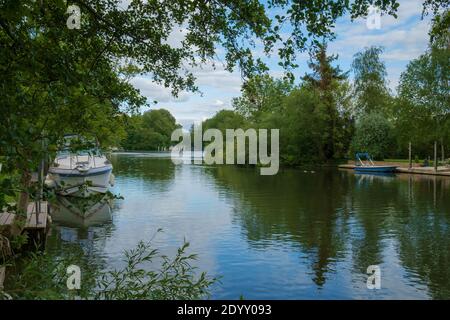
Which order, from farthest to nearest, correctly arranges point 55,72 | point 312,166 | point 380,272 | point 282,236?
point 312,166, point 282,236, point 380,272, point 55,72

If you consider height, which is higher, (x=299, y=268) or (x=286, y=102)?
(x=286, y=102)

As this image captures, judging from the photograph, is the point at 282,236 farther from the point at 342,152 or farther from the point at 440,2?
the point at 342,152

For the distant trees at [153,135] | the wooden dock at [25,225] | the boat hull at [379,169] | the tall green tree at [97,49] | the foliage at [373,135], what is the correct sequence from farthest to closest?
the distant trees at [153,135] → the foliage at [373,135] → the boat hull at [379,169] → the wooden dock at [25,225] → the tall green tree at [97,49]

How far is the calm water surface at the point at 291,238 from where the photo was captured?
37.3 feet

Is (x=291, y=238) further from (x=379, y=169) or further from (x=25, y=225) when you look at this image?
(x=379, y=169)

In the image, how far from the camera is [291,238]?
16672mm

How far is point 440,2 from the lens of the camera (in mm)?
7699

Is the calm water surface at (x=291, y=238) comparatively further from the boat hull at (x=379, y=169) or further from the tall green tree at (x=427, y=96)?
the boat hull at (x=379, y=169)

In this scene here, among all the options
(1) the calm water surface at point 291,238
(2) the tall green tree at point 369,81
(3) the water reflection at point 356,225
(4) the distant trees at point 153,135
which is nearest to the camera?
(1) the calm water surface at point 291,238

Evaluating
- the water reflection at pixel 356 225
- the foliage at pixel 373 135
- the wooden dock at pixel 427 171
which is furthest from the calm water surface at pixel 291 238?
the foliage at pixel 373 135

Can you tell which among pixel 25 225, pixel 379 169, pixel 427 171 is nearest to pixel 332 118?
pixel 379 169

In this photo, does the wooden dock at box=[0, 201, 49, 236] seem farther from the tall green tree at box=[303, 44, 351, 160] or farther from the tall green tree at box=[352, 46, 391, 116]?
the tall green tree at box=[352, 46, 391, 116]
